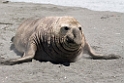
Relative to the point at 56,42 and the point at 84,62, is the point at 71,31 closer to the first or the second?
the point at 56,42

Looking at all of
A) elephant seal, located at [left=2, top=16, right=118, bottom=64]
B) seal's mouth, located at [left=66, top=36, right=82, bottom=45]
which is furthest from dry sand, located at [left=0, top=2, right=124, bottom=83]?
seal's mouth, located at [left=66, top=36, right=82, bottom=45]

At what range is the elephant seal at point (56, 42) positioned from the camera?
6028 millimetres

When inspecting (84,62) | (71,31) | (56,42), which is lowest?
(84,62)

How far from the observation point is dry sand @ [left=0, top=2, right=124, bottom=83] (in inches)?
214

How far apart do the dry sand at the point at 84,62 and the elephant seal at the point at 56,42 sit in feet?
0.64

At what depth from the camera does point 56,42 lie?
6.21m

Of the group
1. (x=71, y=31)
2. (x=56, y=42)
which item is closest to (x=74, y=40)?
(x=71, y=31)

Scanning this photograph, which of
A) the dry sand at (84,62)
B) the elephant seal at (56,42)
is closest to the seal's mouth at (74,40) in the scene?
the elephant seal at (56,42)

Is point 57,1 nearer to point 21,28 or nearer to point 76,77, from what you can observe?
point 21,28

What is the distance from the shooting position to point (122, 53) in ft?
23.2

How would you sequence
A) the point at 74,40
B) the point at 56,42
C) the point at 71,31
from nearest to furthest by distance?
the point at 74,40, the point at 71,31, the point at 56,42

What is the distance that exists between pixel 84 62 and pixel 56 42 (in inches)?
24.2

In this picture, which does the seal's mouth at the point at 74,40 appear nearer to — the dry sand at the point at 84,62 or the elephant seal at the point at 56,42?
the elephant seal at the point at 56,42

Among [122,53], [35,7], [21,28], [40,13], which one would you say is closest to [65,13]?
[40,13]
